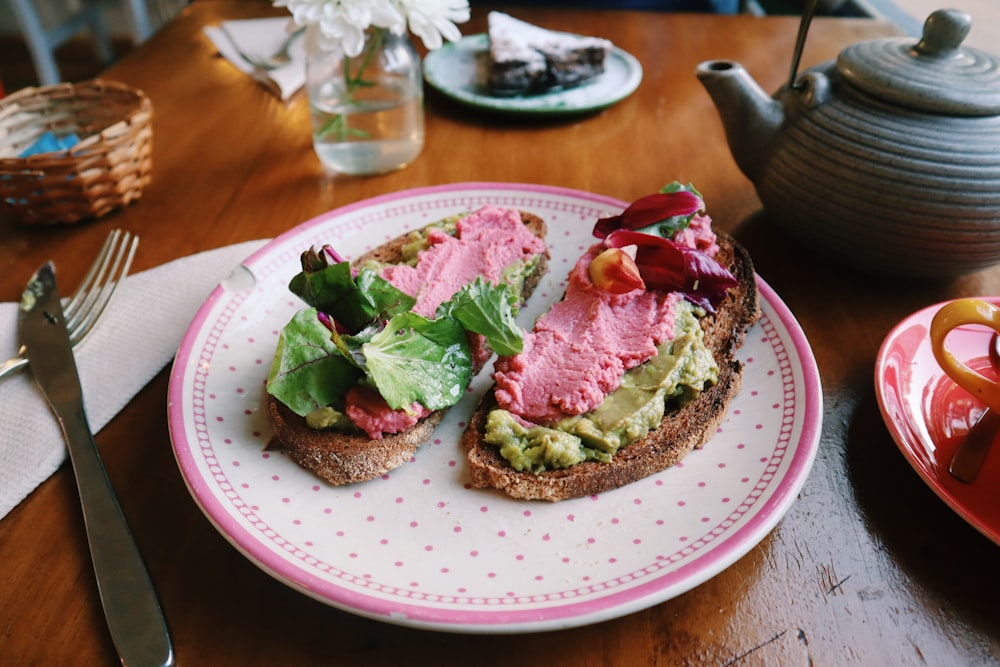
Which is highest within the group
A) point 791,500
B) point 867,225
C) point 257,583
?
point 867,225

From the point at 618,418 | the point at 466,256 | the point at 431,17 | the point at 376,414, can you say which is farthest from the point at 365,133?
the point at 618,418

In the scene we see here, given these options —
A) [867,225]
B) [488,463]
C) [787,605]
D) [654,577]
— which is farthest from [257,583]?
[867,225]

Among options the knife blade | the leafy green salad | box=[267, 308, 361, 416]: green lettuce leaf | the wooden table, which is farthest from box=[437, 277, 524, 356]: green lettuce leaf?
the knife blade

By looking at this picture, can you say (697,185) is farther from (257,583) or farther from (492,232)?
(257,583)

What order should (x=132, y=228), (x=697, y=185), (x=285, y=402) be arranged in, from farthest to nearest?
(x=697, y=185)
(x=132, y=228)
(x=285, y=402)

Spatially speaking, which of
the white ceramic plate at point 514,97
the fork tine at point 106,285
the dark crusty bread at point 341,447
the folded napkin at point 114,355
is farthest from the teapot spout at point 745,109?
the fork tine at point 106,285

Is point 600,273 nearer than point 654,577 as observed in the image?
No

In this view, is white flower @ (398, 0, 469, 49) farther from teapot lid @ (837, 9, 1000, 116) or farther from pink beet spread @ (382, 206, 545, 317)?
teapot lid @ (837, 9, 1000, 116)
